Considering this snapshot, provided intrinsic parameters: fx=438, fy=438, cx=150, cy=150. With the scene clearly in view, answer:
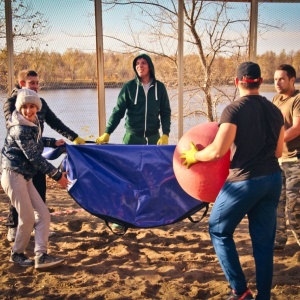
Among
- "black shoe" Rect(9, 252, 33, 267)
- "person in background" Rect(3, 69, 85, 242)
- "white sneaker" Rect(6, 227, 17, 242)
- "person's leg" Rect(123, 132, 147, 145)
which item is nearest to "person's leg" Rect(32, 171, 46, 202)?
"person in background" Rect(3, 69, 85, 242)

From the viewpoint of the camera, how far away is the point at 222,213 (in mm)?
3062

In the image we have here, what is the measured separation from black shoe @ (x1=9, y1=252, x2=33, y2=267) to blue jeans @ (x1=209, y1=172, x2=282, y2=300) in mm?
1885

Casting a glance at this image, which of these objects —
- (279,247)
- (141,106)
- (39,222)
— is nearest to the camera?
(39,222)

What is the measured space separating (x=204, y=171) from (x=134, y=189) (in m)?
1.18

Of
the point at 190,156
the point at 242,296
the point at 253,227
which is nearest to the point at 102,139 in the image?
the point at 190,156

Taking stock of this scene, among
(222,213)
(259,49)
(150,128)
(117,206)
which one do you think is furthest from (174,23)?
(222,213)

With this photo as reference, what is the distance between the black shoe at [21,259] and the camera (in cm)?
407

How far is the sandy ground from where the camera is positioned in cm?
357

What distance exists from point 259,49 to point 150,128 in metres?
2.87

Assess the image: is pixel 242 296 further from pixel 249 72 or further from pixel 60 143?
pixel 60 143

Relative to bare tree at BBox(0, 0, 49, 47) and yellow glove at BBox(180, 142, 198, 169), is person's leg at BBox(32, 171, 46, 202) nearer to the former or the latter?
yellow glove at BBox(180, 142, 198, 169)

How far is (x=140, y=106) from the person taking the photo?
16.4ft

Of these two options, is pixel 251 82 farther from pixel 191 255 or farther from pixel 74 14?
pixel 74 14

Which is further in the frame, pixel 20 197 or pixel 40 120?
pixel 40 120
